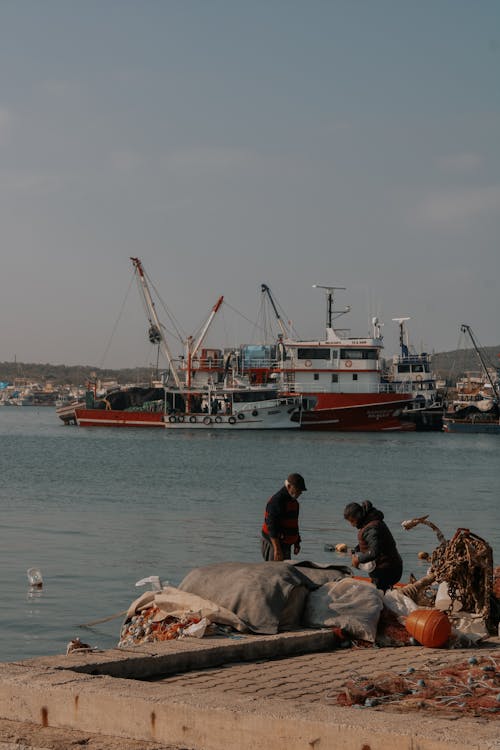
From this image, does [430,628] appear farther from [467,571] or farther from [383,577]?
[383,577]

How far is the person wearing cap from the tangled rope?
1.51 m

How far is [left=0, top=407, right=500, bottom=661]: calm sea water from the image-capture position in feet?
44.1

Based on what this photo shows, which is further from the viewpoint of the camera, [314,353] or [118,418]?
[118,418]

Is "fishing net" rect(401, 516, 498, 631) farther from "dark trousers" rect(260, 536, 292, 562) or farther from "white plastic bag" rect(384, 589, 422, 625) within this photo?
"dark trousers" rect(260, 536, 292, 562)

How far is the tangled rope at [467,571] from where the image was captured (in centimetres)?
880

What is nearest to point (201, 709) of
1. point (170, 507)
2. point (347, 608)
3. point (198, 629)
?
point (198, 629)

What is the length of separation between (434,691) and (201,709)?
1478 mm

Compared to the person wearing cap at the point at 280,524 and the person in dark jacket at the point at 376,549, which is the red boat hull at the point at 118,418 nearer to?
the person wearing cap at the point at 280,524

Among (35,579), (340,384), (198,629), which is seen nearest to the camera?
(198,629)

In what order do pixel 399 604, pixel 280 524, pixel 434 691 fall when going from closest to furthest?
pixel 434 691 → pixel 399 604 → pixel 280 524

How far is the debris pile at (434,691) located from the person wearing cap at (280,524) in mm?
3260

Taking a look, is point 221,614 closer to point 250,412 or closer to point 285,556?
point 285,556

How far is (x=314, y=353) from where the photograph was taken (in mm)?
67312

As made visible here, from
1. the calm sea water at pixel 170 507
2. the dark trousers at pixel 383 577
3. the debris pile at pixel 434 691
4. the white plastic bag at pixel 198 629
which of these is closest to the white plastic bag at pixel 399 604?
the dark trousers at pixel 383 577
